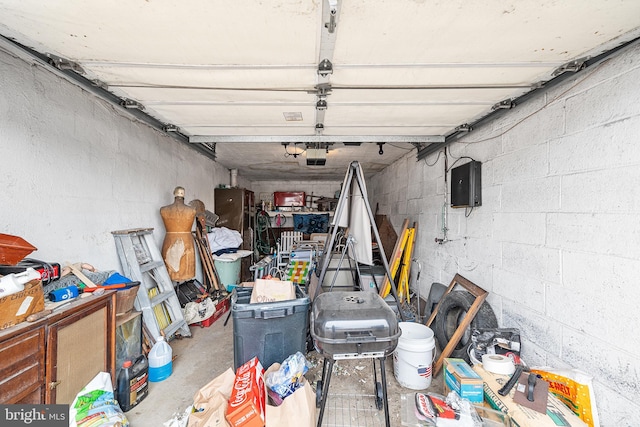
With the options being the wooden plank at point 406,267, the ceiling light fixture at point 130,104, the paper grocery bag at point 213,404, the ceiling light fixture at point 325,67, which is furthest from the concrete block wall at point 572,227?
the ceiling light fixture at point 130,104

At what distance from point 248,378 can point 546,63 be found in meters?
2.48

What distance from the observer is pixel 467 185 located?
2.58 metres

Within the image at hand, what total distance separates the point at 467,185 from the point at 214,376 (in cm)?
276

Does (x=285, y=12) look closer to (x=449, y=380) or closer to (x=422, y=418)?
(x=422, y=418)

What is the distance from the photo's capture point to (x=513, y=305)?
209 centimetres

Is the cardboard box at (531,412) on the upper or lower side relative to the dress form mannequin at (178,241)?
lower

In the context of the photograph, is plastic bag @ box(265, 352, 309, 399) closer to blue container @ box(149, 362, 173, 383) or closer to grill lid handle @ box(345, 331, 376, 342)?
grill lid handle @ box(345, 331, 376, 342)

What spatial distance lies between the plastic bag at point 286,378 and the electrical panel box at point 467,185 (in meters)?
1.99

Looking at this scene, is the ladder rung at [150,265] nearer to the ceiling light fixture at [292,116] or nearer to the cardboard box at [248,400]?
the cardboard box at [248,400]

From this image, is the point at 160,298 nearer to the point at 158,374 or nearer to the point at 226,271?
the point at 158,374

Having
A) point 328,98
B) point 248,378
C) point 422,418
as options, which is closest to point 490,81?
point 328,98

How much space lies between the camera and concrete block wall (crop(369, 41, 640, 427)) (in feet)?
4.42

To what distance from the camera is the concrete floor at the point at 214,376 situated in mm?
1842

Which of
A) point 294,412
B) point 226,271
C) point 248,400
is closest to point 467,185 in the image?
point 294,412
